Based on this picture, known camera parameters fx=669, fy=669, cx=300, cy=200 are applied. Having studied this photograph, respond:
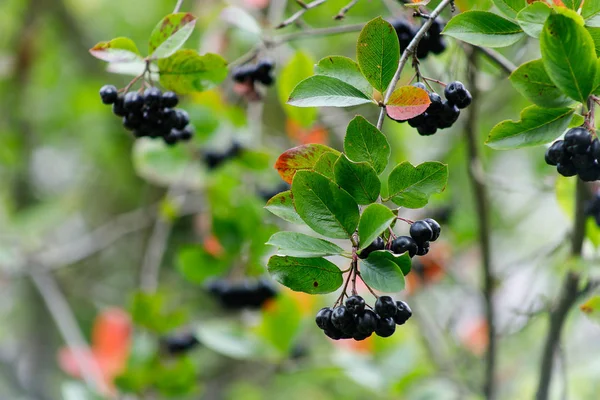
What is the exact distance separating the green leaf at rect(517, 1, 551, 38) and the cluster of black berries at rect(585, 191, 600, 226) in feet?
1.50

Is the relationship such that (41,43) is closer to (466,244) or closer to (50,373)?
(50,373)

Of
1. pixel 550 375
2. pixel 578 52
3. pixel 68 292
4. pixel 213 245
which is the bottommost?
pixel 68 292

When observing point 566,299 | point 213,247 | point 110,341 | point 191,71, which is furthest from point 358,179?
point 110,341

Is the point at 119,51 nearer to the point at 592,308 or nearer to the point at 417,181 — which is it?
the point at 417,181

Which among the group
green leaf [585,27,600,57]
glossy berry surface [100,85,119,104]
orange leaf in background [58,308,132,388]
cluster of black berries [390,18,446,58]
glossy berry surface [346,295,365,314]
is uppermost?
green leaf [585,27,600,57]

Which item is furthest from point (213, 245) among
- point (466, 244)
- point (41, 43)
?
point (41, 43)

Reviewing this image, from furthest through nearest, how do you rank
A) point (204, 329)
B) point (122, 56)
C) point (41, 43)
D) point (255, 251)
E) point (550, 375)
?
point (41, 43) < point (204, 329) < point (255, 251) < point (550, 375) < point (122, 56)

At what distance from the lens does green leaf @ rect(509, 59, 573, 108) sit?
63 cm

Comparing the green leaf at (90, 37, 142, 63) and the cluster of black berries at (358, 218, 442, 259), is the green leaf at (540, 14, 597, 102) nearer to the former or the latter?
the cluster of black berries at (358, 218, 442, 259)

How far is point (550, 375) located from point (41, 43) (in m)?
2.41

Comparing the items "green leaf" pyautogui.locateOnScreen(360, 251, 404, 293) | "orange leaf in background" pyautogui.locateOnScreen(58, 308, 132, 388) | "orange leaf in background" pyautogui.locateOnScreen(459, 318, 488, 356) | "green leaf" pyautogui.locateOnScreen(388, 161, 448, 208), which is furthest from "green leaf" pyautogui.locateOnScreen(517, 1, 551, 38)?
"orange leaf in background" pyautogui.locateOnScreen(58, 308, 132, 388)

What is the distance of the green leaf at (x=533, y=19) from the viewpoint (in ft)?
2.05

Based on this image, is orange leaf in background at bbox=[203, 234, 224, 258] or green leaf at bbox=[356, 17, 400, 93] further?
orange leaf in background at bbox=[203, 234, 224, 258]

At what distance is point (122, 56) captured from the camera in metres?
0.86
